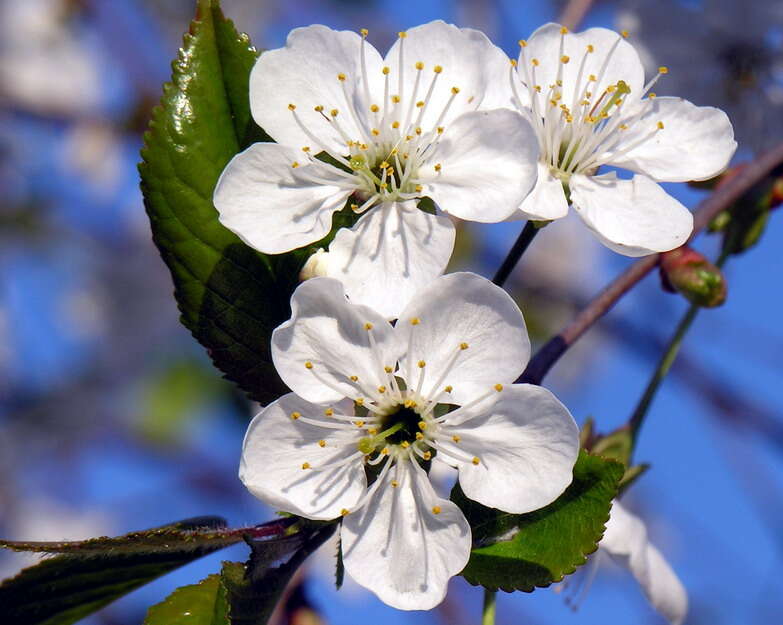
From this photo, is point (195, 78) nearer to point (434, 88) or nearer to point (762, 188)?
point (434, 88)

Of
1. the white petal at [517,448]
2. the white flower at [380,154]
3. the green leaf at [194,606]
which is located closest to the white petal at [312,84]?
the white flower at [380,154]

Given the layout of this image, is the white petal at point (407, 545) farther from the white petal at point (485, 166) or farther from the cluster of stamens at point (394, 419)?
the white petal at point (485, 166)

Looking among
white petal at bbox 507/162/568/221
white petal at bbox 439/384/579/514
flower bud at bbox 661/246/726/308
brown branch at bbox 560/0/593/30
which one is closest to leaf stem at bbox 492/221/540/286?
white petal at bbox 507/162/568/221

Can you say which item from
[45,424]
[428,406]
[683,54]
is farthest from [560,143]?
[45,424]

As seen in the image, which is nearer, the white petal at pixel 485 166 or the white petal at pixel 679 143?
the white petal at pixel 485 166

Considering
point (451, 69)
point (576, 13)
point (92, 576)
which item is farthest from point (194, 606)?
point (576, 13)

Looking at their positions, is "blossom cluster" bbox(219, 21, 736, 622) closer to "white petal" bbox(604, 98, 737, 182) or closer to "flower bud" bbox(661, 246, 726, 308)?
"white petal" bbox(604, 98, 737, 182)
